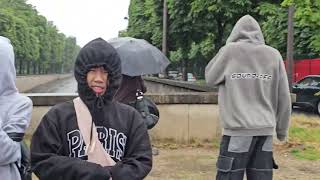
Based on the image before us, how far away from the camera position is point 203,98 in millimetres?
9227

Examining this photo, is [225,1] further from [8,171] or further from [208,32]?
[8,171]

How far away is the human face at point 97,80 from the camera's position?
2.61m

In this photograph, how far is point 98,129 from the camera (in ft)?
8.56

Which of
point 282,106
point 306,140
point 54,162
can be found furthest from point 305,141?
point 54,162

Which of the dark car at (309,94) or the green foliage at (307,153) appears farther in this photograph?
the dark car at (309,94)

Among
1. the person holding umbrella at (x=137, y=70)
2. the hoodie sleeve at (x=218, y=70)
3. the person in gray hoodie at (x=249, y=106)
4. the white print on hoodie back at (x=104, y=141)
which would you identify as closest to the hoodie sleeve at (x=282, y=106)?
the person in gray hoodie at (x=249, y=106)

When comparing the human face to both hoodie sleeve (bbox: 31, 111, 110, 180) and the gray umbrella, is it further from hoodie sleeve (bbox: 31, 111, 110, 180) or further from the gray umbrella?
the gray umbrella

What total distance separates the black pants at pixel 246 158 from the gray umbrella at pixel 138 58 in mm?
1255

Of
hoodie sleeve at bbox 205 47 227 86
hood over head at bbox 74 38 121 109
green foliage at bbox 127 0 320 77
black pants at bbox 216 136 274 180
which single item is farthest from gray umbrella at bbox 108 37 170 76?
green foliage at bbox 127 0 320 77

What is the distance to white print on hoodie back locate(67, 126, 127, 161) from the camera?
2598mm

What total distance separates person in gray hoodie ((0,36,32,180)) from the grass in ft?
20.8

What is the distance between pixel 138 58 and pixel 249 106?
5.05 feet

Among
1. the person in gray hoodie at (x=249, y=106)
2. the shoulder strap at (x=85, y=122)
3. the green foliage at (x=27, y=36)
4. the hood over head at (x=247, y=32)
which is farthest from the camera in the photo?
the green foliage at (x=27, y=36)

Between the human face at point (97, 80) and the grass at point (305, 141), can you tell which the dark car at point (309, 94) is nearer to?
the grass at point (305, 141)
